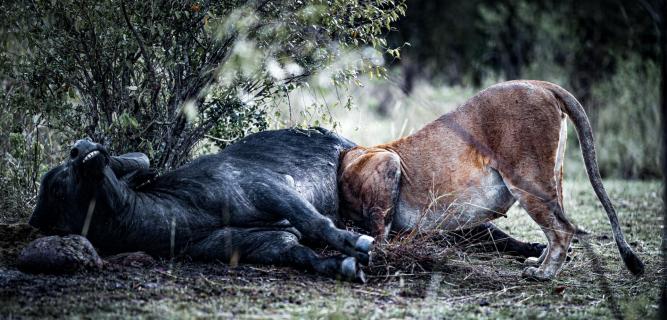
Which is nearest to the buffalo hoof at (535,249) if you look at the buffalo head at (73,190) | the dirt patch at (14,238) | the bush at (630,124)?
the buffalo head at (73,190)

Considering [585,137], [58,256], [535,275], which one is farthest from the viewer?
[585,137]

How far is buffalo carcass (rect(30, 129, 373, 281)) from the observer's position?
15.1 feet

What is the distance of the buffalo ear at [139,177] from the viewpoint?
5.01 m

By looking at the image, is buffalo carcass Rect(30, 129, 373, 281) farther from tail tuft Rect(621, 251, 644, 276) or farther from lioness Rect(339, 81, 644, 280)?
tail tuft Rect(621, 251, 644, 276)

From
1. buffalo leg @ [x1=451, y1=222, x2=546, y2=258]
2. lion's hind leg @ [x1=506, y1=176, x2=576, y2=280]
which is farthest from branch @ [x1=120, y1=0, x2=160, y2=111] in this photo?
lion's hind leg @ [x1=506, y1=176, x2=576, y2=280]

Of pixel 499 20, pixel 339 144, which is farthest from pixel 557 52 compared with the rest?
pixel 339 144

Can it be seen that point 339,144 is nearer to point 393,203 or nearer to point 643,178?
point 393,203

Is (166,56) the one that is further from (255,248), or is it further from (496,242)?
(496,242)

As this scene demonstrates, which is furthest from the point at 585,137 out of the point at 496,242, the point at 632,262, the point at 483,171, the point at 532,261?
the point at 496,242

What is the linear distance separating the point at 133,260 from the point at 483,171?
2301 mm

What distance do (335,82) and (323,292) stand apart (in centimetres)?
204

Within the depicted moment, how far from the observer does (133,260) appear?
15.1ft

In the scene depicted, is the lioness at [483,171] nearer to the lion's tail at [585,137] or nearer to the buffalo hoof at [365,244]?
the lion's tail at [585,137]

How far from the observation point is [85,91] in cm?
554
